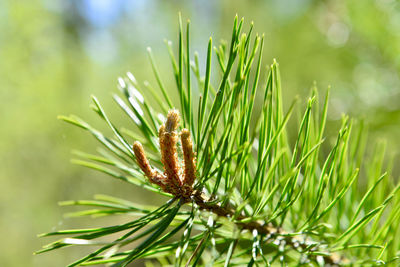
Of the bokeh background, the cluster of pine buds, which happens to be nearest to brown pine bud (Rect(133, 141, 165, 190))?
the cluster of pine buds

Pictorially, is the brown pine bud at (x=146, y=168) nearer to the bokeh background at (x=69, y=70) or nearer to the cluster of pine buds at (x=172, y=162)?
the cluster of pine buds at (x=172, y=162)

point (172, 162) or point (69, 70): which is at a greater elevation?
point (69, 70)

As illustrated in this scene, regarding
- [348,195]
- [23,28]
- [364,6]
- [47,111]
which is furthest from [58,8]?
[348,195]

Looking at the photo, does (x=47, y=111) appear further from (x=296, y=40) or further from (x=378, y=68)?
(x=378, y=68)

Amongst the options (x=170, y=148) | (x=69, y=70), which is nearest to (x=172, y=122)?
(x=170, y=148)

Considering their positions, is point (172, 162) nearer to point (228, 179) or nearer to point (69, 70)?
point (228, 179)

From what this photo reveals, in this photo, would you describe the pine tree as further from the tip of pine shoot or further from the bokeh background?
the bokeh background
